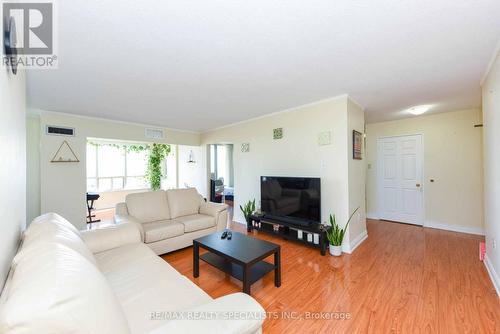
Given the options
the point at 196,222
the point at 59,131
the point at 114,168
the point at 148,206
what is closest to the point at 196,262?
the point at 196,222

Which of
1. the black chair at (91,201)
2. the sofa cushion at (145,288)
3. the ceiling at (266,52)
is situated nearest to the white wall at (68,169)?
the ceiling at (266,52)

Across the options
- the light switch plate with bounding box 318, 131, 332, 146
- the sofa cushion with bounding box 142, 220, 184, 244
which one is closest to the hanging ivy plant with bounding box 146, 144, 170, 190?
the sofa cushion with bounding box 142, 220, 184, 244

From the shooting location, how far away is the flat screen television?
316 centimetres

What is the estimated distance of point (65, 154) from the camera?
384 centimetres

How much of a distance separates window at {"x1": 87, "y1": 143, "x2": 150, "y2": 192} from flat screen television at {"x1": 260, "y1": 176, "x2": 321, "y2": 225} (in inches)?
216

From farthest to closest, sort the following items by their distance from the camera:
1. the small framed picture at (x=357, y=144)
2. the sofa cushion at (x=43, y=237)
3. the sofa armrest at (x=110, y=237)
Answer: the small framed picture at (x=357, y=144), the sofa armrest at (x=110, y=237), the sofa cushion at (x=43, y=237)

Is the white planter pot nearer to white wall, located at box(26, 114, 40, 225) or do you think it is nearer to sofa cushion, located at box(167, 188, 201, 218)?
sofa cushion, located at box(167, 188, 201, 218)

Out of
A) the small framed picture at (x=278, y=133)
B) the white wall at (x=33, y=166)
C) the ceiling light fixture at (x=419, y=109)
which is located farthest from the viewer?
the small framed picture at (x=278, y=133)

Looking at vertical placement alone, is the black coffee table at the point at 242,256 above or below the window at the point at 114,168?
below

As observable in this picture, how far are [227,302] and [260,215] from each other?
2.76 meters

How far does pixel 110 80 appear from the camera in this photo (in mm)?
2416

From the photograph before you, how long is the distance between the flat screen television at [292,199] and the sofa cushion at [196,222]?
103 centimetres

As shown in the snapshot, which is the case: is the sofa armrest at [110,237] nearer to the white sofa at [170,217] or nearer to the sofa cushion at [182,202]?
the white sofa at [170,217]

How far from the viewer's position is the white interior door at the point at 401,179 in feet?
14.2
